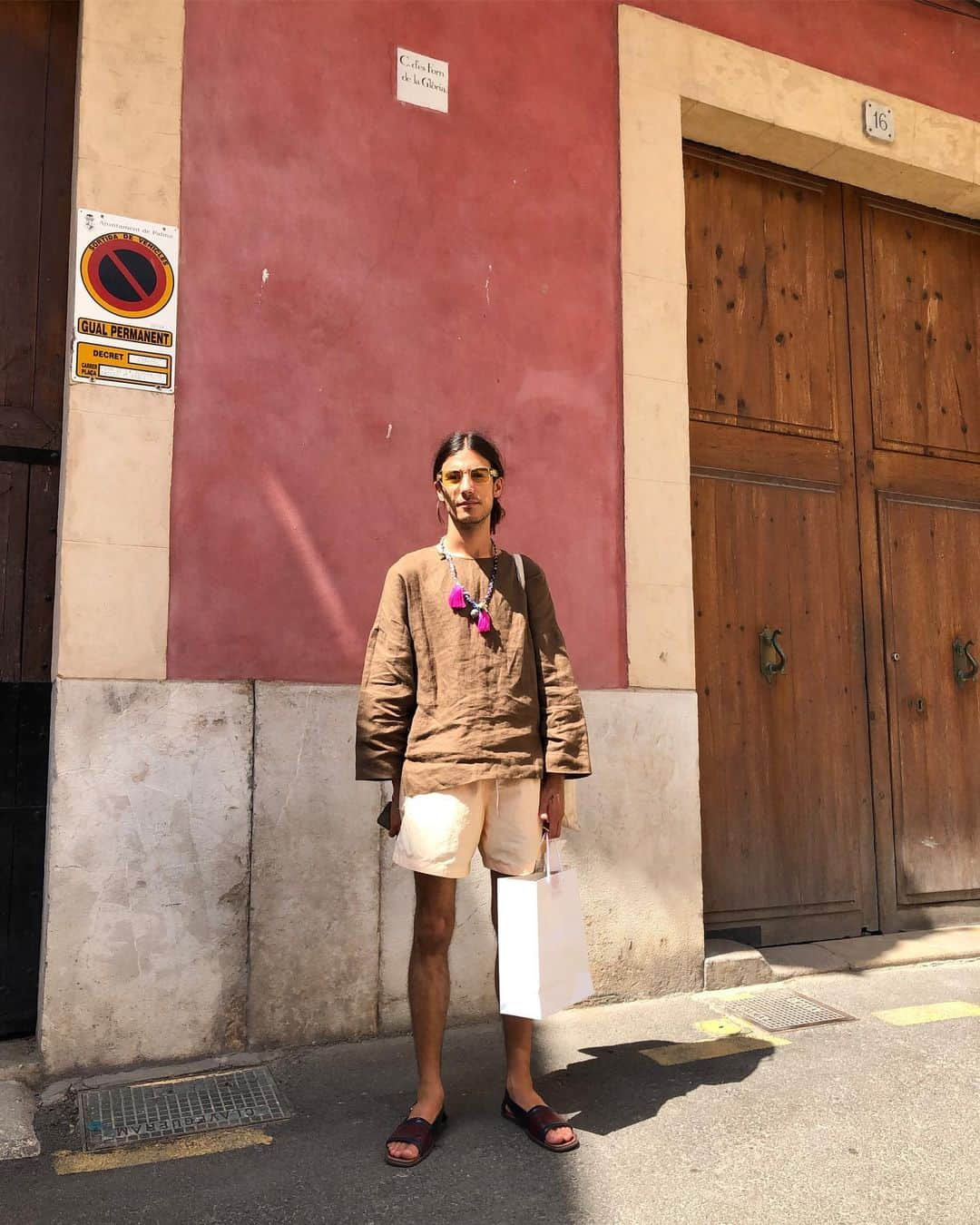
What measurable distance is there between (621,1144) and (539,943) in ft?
1.96

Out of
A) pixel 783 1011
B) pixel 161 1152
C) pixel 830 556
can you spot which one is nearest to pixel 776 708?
pixel 830 556

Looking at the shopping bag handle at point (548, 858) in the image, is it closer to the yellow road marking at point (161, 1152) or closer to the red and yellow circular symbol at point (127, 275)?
the yellow road marking at point (161, 1152)

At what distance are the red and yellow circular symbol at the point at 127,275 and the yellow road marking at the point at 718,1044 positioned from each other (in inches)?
118

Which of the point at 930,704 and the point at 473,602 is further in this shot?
the point at 930,704

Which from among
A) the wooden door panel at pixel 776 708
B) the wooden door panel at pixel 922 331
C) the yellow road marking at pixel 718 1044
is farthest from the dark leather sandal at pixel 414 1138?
the wooden door panel at pixel 922 331

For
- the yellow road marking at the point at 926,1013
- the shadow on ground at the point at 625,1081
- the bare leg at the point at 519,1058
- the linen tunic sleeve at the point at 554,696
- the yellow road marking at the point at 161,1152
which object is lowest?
the yellow road marking at the point at 161,1152

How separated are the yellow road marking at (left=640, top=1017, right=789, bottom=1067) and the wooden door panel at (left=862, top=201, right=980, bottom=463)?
3.02 meters

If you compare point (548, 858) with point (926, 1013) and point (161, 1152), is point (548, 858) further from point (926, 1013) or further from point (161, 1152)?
point (926, 1013)

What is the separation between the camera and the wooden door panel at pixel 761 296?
4.97 metres

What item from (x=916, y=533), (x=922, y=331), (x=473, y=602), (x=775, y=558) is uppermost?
(x=922, y=331)

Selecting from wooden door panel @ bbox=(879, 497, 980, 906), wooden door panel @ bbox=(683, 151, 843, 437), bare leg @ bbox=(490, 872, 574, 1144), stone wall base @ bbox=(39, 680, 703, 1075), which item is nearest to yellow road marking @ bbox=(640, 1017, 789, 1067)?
stone wall base @ bbox=(39, 680, 703, 1075)

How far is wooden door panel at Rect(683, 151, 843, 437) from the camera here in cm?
497

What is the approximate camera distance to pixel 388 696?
9.47 feet

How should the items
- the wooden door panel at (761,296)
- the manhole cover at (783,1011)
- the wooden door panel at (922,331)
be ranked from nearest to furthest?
1. the manhole cover at (783,1011)
2. the wooden door panel at (761,296)
3. the wooden door panel at (922,331)
